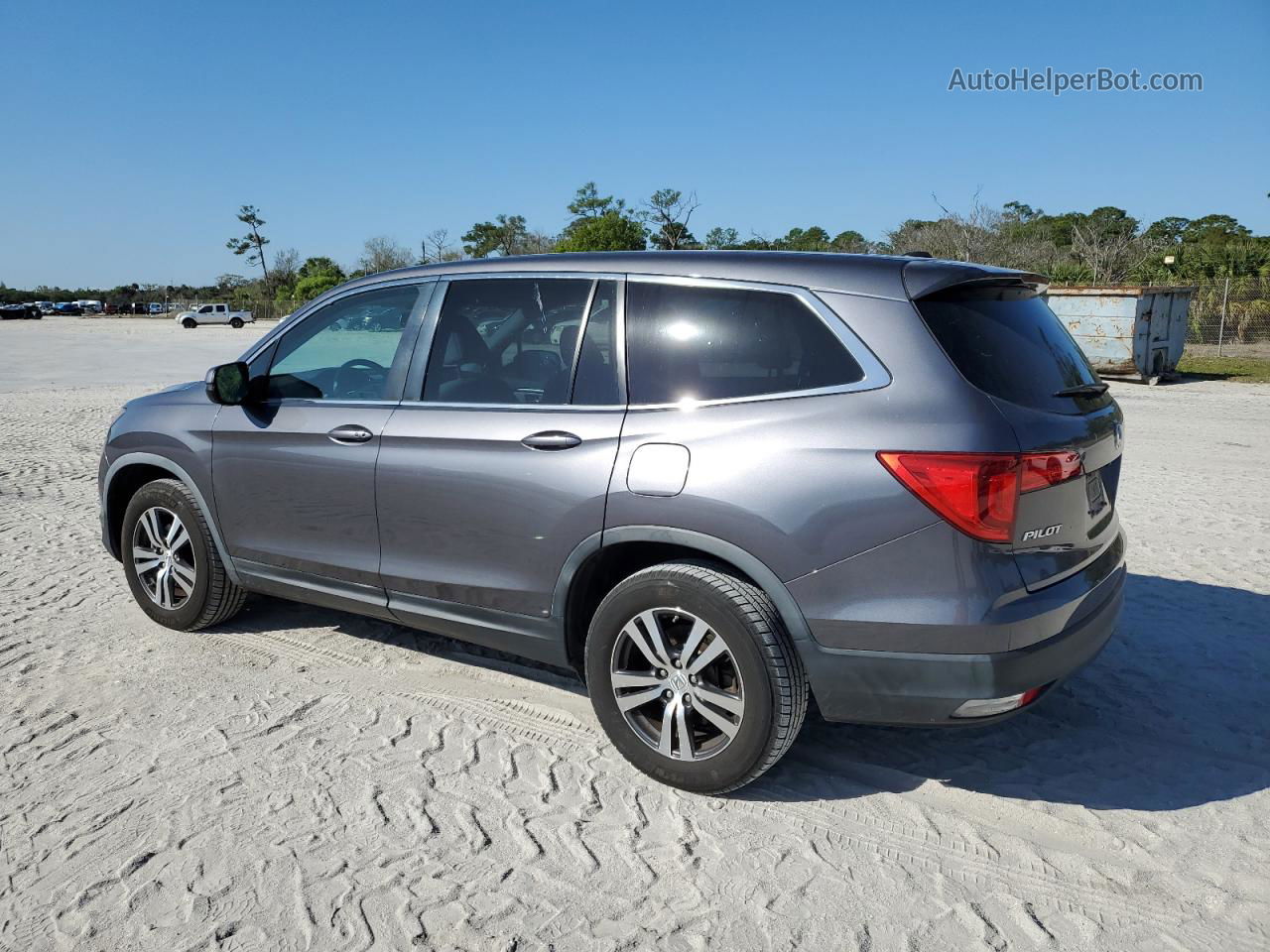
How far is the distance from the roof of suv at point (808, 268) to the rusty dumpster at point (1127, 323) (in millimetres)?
16571

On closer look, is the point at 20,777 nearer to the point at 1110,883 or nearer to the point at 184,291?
the point at 1110,883

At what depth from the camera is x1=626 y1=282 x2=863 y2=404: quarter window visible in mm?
3156

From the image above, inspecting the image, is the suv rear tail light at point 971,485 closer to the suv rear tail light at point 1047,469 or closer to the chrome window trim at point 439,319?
the suv rear tail light at point 1047,469

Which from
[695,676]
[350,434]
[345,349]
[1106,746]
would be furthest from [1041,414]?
[345,349]

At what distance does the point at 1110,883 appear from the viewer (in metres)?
2.91

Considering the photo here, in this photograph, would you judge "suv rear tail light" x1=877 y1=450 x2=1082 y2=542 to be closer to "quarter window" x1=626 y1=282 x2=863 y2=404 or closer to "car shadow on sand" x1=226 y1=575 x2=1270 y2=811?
"quarter window" x1=626 y1=282 x2=863 y2=404

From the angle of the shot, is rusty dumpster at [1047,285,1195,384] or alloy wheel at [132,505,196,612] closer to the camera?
alloy wheel at [132,505,196,612]

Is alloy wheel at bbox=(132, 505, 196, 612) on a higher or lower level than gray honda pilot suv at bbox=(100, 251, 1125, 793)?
lower

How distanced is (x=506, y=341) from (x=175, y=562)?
7.56ft

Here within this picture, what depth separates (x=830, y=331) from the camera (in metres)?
3.14

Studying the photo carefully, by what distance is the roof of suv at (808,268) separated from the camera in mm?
3133

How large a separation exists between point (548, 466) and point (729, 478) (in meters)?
0.72

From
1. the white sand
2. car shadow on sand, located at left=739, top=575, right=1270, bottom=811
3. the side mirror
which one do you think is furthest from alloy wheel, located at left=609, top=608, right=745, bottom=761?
the side mirror

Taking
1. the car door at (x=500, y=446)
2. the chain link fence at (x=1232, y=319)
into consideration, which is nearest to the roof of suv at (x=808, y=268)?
the car door at (x=500, y=446)
